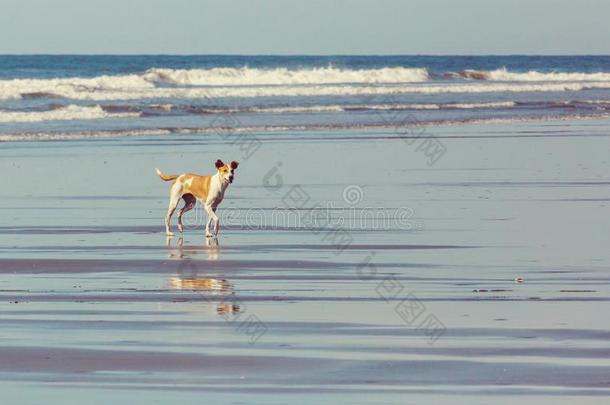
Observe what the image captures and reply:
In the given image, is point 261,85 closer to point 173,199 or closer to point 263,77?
point 263,77

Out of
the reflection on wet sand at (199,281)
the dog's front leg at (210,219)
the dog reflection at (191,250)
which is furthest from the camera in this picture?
the dog's front leg at (210,219)

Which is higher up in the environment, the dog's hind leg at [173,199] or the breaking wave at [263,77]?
the breaking wave at [263,77]

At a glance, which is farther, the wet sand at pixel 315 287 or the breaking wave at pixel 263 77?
the breaking wave at pixel 263 77

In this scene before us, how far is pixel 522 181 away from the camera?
16.7 m

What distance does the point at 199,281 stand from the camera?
998cm

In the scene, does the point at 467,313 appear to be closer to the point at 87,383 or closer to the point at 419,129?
the point at 87,383

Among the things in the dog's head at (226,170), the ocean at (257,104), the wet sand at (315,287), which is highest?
the ocean at (257,104)

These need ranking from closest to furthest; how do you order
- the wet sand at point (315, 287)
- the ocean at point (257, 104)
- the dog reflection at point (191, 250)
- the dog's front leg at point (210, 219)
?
the wet sand at point (315, 287)
the dog reflection at point (191, 250)
the dog's front leg at point (210, 219)
the ocean at point (257, 104)

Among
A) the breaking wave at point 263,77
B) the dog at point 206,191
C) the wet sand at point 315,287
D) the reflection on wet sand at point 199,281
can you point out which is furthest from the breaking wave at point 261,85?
the reflection on wet sand at point 199,281

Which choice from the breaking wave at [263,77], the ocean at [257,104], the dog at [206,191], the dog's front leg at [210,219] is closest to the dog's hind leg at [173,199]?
the dog at [206,191]

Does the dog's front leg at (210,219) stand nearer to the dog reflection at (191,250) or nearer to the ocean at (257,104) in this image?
the dog reflection at (191,250)

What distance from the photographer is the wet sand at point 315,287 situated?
677 centimetres

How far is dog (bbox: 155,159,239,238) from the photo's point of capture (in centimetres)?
1284

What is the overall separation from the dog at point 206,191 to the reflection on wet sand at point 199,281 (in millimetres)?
907
